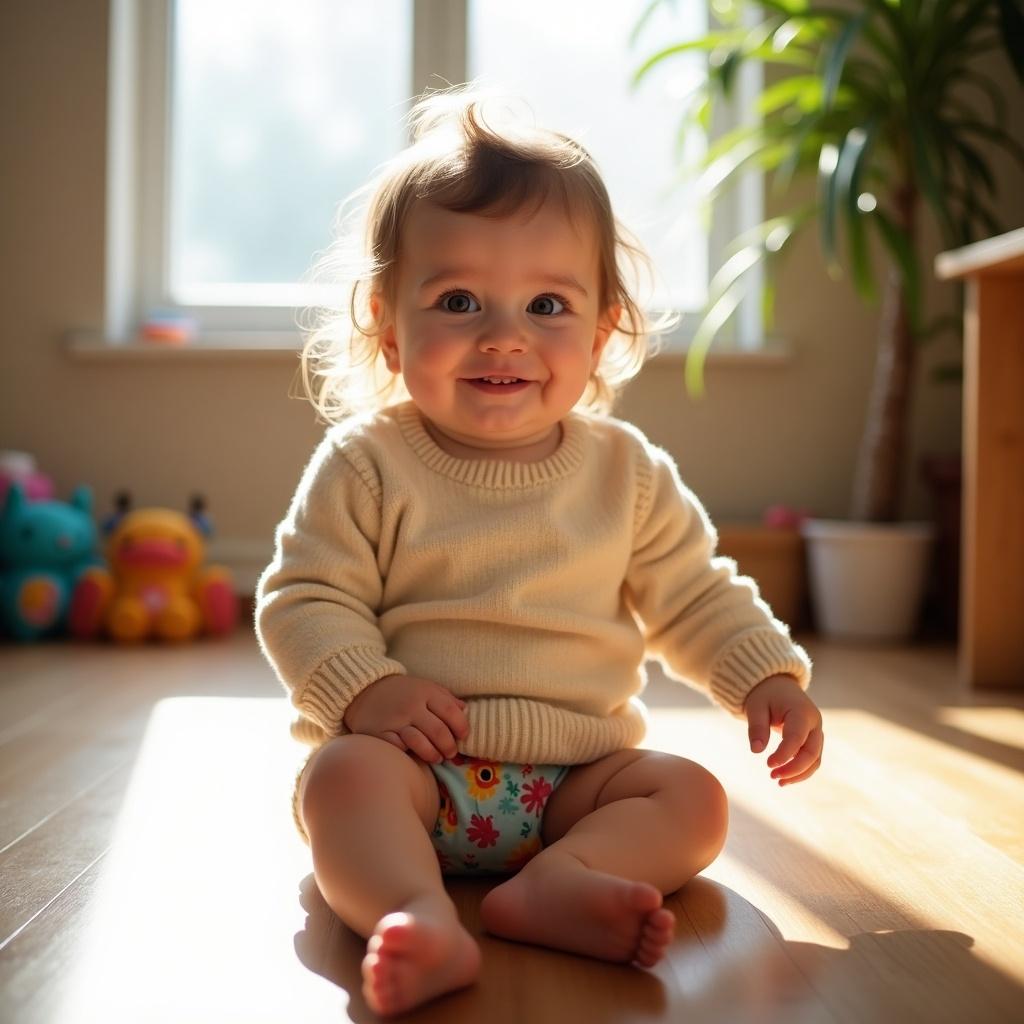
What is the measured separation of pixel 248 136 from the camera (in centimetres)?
297

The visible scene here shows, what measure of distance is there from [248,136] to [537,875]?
251 centimetres

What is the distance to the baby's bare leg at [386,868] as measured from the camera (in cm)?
67

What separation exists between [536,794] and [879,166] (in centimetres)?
197

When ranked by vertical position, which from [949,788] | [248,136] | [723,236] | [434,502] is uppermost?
[248,136]

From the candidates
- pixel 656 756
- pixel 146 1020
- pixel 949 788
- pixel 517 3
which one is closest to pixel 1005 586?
pixel 949 788

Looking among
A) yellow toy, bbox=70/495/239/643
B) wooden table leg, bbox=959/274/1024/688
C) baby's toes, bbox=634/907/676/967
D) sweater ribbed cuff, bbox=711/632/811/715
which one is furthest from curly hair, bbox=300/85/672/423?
yellow toy, bbox=70/495/239/643

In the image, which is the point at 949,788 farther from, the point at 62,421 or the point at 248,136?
the point at 248,136

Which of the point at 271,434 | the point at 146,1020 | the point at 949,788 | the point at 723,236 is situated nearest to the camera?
the point at 146,1020

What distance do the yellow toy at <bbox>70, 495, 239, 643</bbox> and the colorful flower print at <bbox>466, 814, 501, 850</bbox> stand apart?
149 cm

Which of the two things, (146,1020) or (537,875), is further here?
(537,875)

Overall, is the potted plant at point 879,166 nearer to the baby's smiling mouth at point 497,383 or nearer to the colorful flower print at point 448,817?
the baby's smiling mouth at point 497,383

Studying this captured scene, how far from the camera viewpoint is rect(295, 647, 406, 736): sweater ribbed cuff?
0.90 m

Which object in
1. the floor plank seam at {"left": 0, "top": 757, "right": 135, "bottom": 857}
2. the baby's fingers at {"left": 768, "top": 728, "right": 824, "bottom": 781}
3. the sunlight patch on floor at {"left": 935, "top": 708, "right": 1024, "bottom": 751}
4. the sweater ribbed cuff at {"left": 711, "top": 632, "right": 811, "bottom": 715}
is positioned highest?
the sweater ribbed cuff at {"left": 711, "top": 632, "right": 811, "bottom": 715}

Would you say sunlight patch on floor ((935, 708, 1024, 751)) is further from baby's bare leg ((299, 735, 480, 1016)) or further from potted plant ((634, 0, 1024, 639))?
baby's bare leg ((299, 735, 480, 1016))
